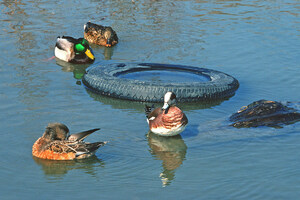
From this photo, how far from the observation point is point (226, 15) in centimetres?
1900

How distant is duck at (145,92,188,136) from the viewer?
9391 mm

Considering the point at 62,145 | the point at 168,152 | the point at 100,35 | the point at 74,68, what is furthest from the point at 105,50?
the point at 62,145

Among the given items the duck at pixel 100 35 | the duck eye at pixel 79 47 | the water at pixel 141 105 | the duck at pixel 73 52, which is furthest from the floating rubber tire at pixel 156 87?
the duck at pixel 100 35

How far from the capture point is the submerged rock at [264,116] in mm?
10102

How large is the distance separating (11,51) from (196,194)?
8.67 metres

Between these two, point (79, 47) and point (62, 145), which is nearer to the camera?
point (62, 145)

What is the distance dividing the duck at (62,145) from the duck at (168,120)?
50.6 inches

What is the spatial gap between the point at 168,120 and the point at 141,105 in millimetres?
2108

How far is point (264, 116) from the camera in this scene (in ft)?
33.5

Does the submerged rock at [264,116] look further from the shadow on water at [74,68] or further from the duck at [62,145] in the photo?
the shadow on water at [74,68]

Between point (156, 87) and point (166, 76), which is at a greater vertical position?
point (156, 87)

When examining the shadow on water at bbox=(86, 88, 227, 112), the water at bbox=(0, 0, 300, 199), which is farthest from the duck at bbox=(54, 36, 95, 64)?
the shadow on water at bbox=(86, 88, 227, 112)

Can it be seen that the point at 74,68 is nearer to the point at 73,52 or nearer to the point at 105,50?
the point at 73,52

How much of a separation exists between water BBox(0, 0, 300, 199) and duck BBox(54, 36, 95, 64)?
306mm
